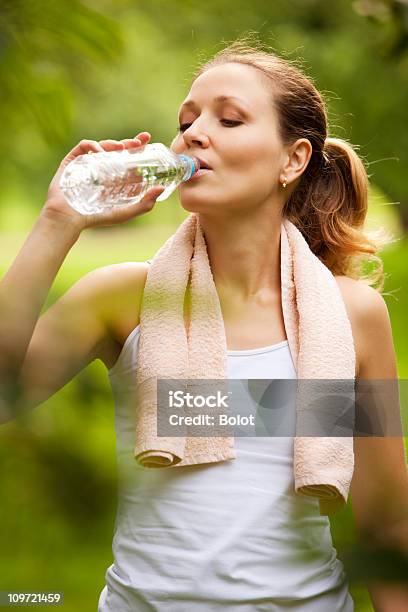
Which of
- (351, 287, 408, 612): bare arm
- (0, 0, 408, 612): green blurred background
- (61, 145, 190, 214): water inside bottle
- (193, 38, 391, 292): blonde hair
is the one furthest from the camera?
(193, 38, 391, 292): blonde hair

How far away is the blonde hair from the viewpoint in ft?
4.20

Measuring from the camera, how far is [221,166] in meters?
1.08

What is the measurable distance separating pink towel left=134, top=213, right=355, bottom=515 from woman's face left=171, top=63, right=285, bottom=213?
0.35ft

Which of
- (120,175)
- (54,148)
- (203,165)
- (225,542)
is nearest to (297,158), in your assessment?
(203,165)

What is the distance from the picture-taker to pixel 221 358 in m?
1.13

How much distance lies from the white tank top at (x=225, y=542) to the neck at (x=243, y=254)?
0.12 metres

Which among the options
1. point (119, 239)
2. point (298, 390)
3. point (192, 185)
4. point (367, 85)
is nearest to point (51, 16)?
point (367, 85)

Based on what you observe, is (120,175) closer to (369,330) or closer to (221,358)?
(221,358)

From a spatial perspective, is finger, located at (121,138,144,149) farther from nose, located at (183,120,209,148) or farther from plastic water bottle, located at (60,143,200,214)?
nose, located at (183,120,209,148)

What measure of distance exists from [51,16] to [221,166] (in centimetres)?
78

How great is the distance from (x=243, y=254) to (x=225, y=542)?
394 millimetres

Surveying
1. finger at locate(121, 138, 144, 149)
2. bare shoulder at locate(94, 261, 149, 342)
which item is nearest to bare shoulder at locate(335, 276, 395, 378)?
bare shoulder at locate(94, 261, 149, 342)

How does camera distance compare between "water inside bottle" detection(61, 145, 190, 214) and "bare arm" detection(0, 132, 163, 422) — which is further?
"water inside bottle" detection(61, 145, 190, 214)

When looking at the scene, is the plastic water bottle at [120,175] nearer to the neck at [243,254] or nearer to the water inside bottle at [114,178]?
the water inside bottle at [114,178]
